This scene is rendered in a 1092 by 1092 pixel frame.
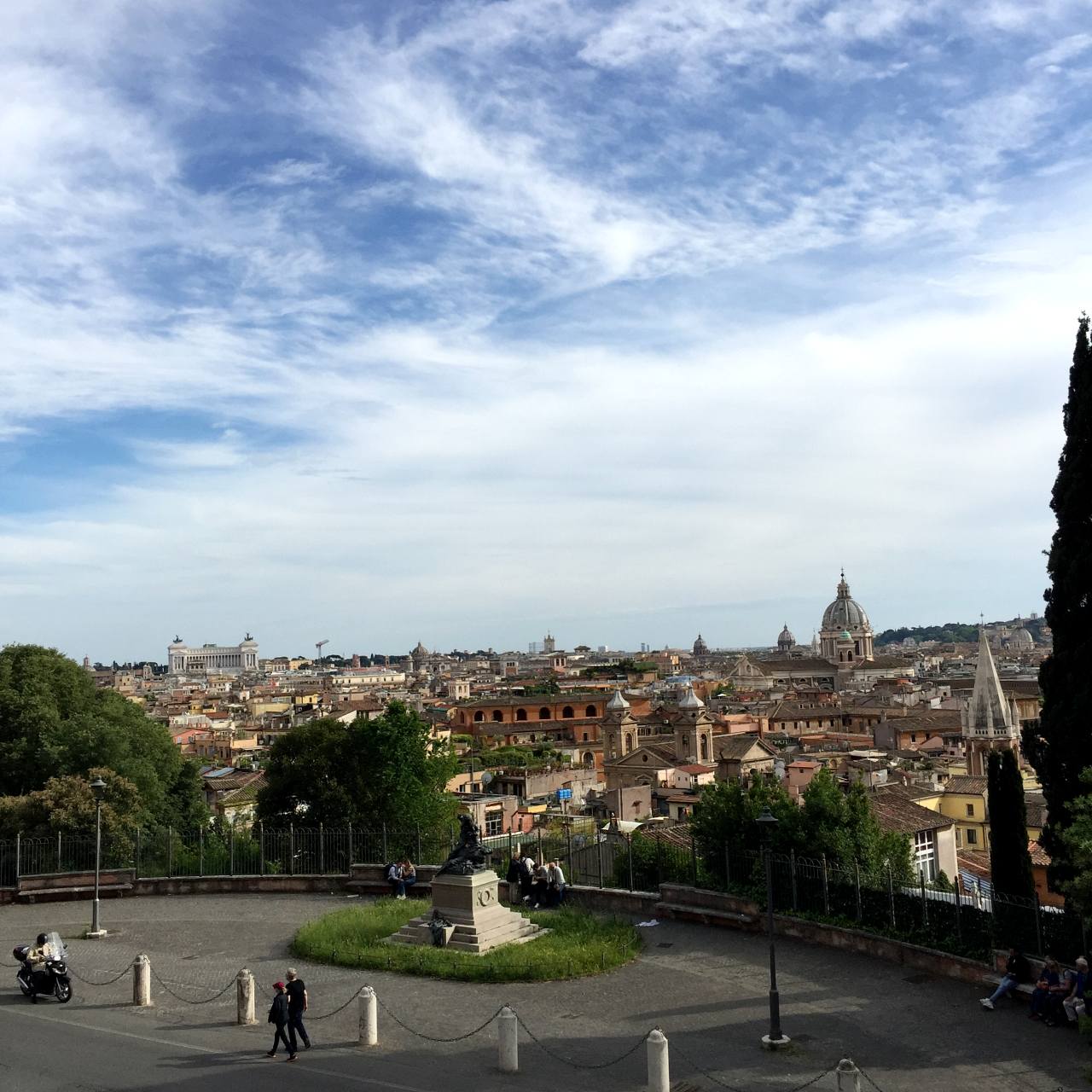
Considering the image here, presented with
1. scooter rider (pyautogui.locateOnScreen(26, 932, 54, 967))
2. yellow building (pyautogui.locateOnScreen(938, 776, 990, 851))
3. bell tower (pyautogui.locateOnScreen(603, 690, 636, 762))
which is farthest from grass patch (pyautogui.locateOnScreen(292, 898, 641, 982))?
bell tower (pyautogui.locateOnScreen(603, 690, 636, 762))

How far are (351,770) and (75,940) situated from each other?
13.8 m

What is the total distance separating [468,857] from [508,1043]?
5.56m

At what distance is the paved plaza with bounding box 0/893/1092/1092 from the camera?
36.4ft

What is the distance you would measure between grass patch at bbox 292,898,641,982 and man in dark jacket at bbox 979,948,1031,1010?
16.1 ft

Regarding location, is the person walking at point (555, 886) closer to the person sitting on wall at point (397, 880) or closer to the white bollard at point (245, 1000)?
the person sitting on wall at point (397, 880)

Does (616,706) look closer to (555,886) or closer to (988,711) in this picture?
(988,711)

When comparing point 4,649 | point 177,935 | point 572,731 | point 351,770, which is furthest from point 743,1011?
point 572,731

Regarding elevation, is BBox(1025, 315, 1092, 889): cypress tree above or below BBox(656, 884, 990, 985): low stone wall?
above

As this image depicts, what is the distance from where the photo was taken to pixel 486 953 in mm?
15820

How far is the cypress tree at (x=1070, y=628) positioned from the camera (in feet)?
49.1

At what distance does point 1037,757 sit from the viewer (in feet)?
52.1

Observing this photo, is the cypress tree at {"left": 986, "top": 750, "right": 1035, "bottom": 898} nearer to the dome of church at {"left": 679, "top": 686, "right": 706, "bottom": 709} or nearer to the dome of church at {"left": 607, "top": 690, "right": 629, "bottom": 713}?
the dome of church at {"left": 679, "top": 686, "right": 706, "bottom": 709}

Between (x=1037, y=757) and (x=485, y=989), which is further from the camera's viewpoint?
(x=1037, y=757)

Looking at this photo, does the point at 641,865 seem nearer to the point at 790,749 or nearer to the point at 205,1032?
the point at 205,1032
